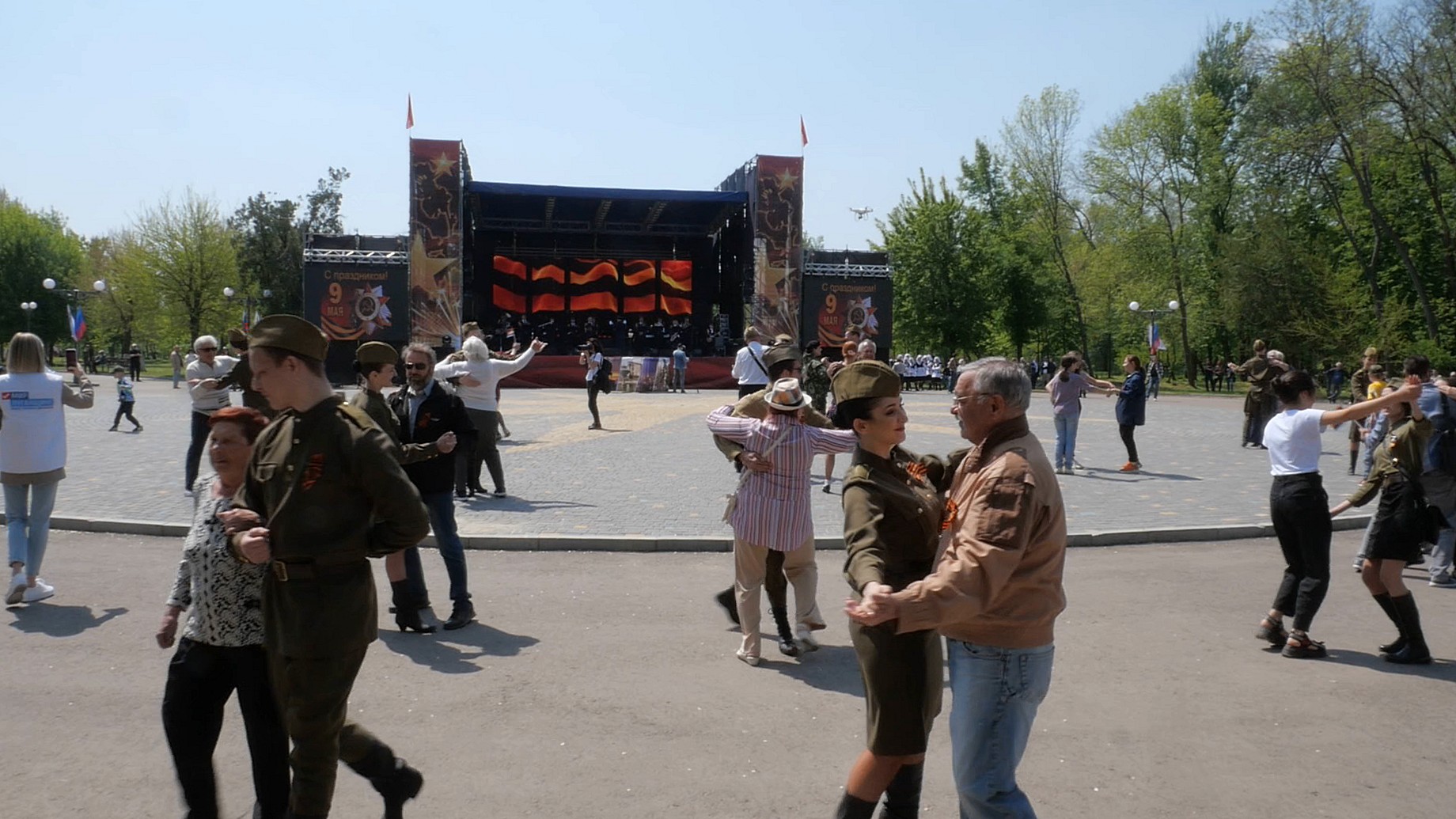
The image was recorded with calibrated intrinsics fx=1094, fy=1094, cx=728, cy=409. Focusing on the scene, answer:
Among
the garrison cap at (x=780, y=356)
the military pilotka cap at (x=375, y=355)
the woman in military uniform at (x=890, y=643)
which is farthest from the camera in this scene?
the garrison cap at (x=780, y=356)

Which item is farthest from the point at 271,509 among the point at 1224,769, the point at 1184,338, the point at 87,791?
the point at 1184,338

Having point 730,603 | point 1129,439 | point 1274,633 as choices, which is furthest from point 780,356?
point 1129,439

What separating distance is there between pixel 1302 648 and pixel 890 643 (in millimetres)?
4106

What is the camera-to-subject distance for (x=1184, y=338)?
54094 millimetres

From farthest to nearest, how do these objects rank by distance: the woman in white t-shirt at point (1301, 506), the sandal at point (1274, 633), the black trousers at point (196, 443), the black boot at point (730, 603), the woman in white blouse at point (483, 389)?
the woman in white blouse at point (483, 389) → the black trousers at point (196, 443) → the black boot at point (730, 603) → the sandal at point (1274, 633) → the woman in white t-shirt at point (1301, 506)

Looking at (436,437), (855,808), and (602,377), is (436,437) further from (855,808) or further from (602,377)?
(602,377)

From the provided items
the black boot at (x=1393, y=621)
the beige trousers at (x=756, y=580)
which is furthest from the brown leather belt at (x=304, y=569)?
the black boot at (x=1393, y=621)

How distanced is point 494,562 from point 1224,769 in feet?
19.8

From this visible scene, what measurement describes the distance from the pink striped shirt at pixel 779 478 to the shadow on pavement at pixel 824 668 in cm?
67

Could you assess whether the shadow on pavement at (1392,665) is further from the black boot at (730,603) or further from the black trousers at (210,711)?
the black trousers at (210,711)

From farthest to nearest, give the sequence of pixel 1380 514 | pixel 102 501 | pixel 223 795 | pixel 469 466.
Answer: pixel 469 466
pixel 102 501
pixel 1380 514
pixel 223 795

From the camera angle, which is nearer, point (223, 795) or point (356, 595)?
point (356, 595)

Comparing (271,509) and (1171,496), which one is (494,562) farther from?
(1171,496)

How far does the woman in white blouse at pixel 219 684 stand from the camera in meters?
3.49
